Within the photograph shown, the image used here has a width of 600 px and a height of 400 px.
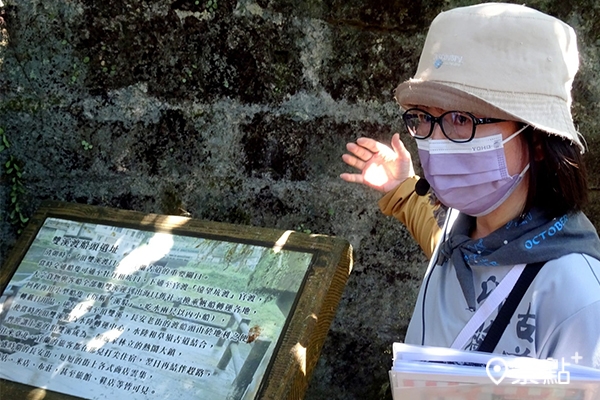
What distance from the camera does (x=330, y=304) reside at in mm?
1882

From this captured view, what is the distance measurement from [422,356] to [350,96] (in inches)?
57.2

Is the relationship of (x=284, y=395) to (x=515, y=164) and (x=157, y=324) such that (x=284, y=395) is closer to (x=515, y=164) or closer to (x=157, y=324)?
(x=157, y=324)

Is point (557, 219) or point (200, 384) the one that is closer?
point (557, 219)

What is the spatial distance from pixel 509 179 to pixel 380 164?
25.3 inches

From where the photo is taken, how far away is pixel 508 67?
4.56 ft

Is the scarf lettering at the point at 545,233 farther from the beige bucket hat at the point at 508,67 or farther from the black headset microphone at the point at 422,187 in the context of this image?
the black headset microphone at the point at 422,187

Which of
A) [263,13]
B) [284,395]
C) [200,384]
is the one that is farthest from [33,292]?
[263,13]

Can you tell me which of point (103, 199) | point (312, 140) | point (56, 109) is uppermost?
point (56, 109)

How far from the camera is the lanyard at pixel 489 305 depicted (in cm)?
140

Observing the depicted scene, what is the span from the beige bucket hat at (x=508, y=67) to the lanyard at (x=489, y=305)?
323mm

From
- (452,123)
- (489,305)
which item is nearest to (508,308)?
(489,305)

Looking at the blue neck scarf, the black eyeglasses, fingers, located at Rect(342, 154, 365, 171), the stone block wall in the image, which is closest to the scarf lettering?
the blue neck scarf

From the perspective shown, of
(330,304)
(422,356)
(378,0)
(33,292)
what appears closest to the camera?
(422,356)

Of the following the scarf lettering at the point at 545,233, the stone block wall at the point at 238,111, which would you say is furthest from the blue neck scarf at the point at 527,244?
the stone block wall at the point at 238,111
